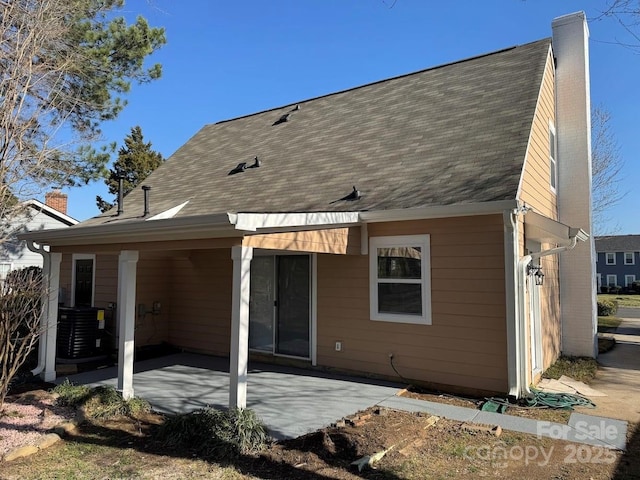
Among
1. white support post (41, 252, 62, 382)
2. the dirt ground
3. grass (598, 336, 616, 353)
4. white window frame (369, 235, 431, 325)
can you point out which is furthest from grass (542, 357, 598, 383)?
white support post (41, 252, 62, 382)

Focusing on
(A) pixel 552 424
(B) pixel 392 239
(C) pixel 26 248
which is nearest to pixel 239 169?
(B) pixel 392 239

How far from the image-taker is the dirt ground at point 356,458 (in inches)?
151

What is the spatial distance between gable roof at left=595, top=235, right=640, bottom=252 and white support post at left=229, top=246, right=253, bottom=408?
53.2 metres

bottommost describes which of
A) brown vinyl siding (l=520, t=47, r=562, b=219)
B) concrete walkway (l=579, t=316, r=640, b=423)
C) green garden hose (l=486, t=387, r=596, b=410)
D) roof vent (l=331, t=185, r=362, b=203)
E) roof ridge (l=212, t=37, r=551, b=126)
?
concrete walkway (l=579, t=316, r=640, b=423)

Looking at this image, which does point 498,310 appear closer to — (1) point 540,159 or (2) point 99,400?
(1) point 540,159

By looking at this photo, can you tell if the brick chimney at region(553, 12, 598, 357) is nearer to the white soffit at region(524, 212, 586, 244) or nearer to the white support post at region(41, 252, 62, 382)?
the white soffit at region(524, 212, 586, 244)

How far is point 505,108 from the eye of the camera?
7738 millimetres

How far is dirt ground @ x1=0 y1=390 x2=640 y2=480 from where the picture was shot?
382 cm

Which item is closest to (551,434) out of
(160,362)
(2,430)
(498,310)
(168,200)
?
(498,310)

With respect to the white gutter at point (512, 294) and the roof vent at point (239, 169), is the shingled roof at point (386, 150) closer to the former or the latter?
the roof vent at point (239, 169)

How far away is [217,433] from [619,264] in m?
55.2

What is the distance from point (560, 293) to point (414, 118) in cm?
503

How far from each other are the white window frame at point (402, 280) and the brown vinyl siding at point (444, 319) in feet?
0.27

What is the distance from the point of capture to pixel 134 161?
85.1 feet
